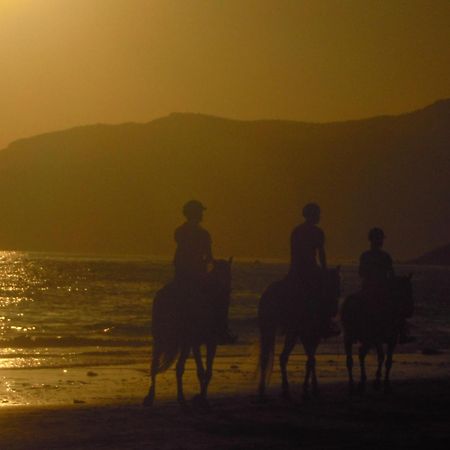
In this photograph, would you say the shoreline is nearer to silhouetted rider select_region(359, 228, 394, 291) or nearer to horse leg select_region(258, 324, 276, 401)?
horse leg select_region(258, 324, 276, 401)

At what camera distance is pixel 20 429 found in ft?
41.7

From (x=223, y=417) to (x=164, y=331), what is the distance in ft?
4.82

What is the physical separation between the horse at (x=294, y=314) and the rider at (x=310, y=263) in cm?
7

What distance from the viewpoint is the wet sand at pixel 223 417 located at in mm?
12008

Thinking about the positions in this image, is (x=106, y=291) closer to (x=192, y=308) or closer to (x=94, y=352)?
(x=94, y=352)

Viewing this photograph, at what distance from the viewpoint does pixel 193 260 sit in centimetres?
1489

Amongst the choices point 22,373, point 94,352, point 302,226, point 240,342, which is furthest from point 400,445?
point 240,342

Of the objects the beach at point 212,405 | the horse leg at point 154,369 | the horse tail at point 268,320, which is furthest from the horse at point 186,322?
the horse tail at point 268,320

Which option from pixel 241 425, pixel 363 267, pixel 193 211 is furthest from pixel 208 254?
pixel 363 267

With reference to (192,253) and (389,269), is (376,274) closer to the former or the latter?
(389,269)

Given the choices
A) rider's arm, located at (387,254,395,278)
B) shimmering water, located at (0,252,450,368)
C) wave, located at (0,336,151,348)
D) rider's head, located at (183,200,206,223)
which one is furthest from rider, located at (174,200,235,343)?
wave, located at (0,336,151,348)

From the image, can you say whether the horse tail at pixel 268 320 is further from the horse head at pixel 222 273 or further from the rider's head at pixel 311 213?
the rider's head at pixel 311 213

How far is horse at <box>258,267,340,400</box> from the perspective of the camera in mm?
15891

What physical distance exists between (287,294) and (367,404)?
5.47 ft
